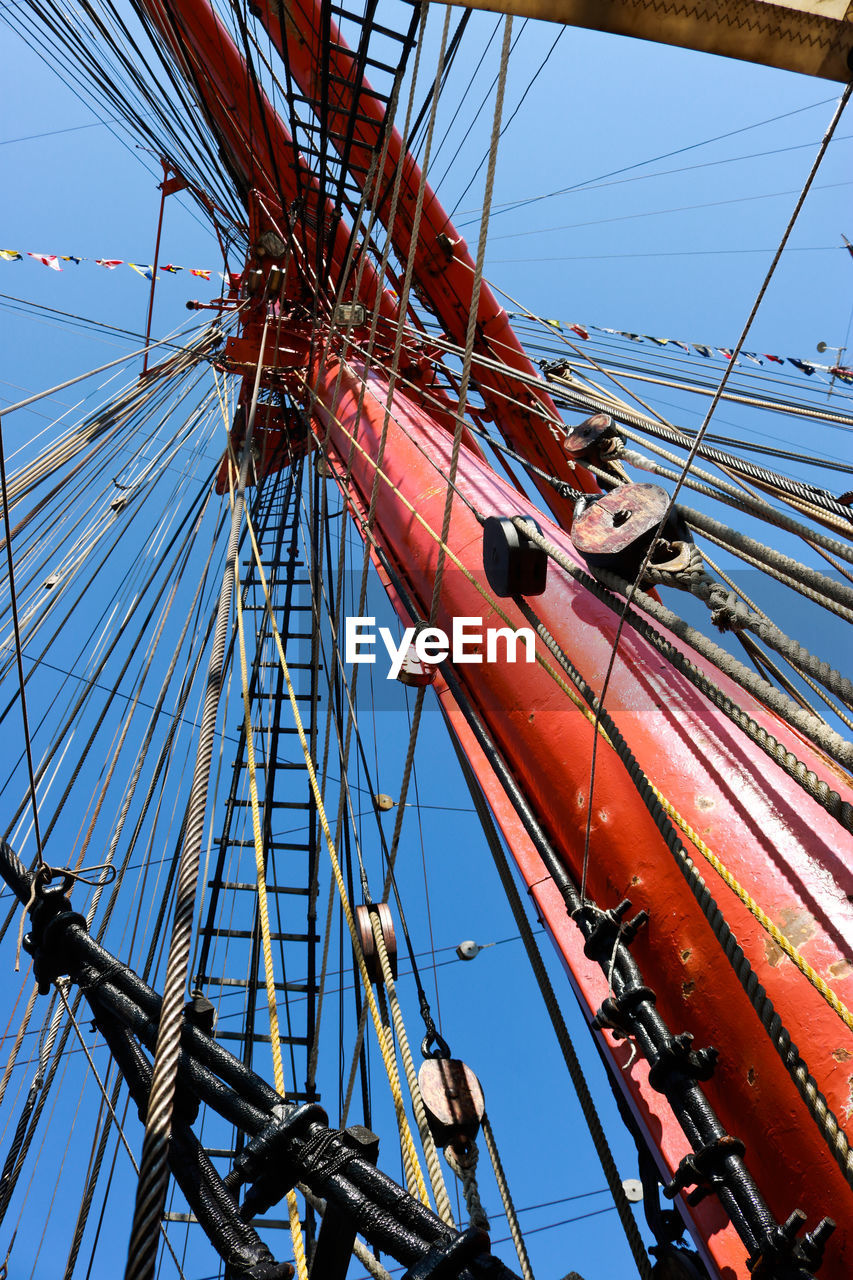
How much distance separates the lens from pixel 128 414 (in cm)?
474

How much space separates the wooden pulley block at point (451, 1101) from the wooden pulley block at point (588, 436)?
176 centimetres

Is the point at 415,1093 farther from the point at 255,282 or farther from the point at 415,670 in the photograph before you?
the point at 255,282

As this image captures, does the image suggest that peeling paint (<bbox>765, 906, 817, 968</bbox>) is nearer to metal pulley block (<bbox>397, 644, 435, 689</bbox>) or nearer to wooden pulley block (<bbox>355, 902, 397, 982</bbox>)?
wooden pulley block (<bbox>355, 902, 397, 982</bbox>)

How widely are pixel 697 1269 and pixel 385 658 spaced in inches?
270

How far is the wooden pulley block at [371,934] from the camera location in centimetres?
232

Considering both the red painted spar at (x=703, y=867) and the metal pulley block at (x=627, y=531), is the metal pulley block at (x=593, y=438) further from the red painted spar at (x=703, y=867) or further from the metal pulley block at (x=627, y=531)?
the metal pulley block at (x=627, y=531)

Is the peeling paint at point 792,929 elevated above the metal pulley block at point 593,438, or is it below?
below

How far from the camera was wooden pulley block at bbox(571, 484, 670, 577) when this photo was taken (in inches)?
66.3

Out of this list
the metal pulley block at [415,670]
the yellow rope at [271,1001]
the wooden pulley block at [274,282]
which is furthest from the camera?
the wooden pulley block at [274,282]

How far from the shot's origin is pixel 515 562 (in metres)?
1.79

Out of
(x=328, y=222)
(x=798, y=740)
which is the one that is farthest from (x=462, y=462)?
(x=328, y=222)

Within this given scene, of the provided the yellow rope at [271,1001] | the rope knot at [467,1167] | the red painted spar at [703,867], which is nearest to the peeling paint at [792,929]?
the red painted spar at [703,867]

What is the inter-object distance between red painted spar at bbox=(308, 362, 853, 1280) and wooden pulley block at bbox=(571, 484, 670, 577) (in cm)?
26

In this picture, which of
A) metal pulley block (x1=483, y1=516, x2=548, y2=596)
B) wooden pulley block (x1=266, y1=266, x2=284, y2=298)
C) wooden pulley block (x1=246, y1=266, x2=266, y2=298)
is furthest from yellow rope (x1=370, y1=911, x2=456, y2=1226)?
wooden pulley block (x1=246, y1=266, x2=266, y2=298)
